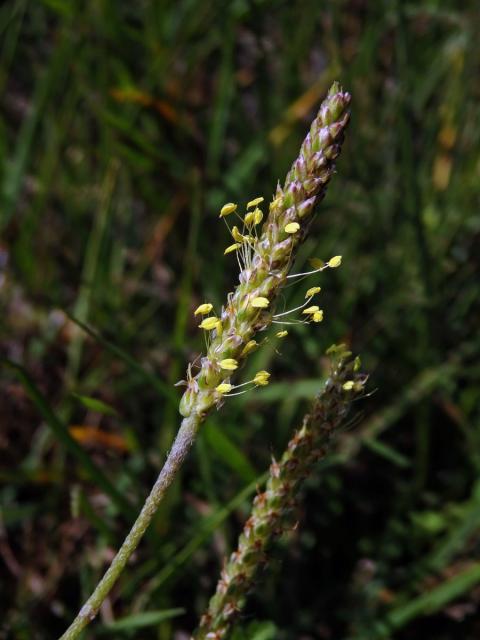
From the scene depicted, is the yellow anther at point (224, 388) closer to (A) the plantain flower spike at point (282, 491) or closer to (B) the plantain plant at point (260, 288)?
(B) the plantain plant at point (260, 288)

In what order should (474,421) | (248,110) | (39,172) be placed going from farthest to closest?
1. (248,110)
2. (39,172)
3. (474,421)

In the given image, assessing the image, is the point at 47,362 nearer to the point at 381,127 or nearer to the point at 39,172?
the point at 39,172

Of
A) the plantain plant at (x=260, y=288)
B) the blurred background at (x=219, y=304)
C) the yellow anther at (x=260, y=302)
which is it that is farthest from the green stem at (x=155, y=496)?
the blurred background at (x=219, y=304)

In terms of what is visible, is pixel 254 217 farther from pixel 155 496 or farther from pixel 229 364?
pixel 155 496

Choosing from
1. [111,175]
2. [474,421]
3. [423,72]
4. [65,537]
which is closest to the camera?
[65,537]

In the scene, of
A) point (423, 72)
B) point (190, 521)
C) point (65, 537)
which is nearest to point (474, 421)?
point (190, 521)

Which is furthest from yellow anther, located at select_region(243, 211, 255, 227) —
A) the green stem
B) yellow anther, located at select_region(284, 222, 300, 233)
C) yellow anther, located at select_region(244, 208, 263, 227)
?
the green stem

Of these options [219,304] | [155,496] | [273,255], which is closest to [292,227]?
[273,255]
